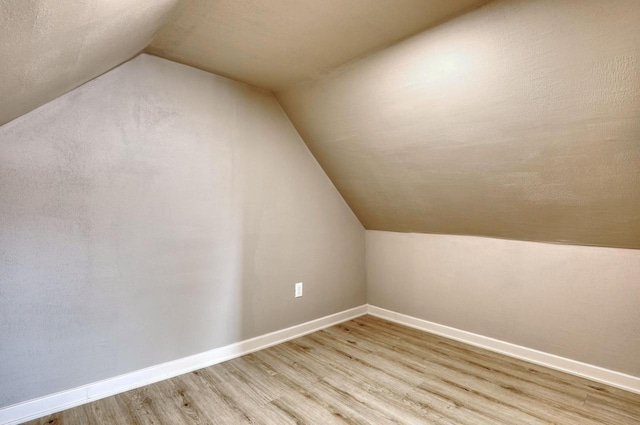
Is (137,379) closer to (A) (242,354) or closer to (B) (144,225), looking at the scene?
(A) (242,354)

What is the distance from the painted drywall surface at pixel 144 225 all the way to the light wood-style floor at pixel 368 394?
0.88 ft

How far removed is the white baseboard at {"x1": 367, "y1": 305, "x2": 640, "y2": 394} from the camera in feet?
6.77

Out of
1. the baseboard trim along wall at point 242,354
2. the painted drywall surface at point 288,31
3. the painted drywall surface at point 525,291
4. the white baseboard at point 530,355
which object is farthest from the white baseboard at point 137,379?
the painted drywall surface at point 288,31

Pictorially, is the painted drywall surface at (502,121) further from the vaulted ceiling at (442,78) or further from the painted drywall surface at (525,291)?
the painted drywall surface at (525,291)

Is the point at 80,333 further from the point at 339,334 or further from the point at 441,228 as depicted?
the point at 441,228

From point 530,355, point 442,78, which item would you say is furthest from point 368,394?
point 442,78

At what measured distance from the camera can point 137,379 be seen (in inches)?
79.8

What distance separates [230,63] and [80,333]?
175 cm

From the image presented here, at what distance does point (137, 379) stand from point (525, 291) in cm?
256

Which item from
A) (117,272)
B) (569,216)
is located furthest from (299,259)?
(569,216)

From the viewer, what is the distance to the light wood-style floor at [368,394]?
176 cm

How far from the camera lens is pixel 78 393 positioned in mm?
1848

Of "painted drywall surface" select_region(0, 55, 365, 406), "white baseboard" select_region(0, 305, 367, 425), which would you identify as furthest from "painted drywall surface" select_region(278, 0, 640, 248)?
"white baseboard" select_region(0, 305, 367, 425)

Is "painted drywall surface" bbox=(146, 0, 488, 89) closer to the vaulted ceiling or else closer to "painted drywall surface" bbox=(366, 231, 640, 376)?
the vaulted ceiling
